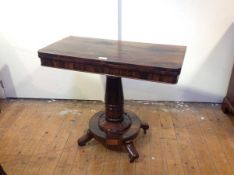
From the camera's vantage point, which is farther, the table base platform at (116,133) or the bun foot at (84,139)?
the bun foot at (84,139)

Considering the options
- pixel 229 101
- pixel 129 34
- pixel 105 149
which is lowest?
pixel 105 149

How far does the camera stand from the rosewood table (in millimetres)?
1100

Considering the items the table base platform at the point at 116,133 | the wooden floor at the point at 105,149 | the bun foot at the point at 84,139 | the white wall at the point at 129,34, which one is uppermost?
the white wall at the point at 129,34

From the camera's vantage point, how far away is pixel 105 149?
5.18 feet

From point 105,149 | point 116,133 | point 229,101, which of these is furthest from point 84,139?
point 229,101

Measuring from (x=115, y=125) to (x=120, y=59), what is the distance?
0.51 metres

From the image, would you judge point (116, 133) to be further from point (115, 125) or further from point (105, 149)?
point (105, 149)

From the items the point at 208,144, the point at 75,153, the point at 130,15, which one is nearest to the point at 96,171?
the point at 75,153

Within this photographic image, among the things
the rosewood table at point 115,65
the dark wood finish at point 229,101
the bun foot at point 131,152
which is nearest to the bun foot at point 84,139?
the rosewood table at point 115,65

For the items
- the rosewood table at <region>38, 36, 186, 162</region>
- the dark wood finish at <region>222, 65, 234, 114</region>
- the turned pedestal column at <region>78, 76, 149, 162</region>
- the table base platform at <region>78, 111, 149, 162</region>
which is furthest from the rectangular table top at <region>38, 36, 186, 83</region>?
the dark wood finish at <region>222, 65, 234, 114</region>

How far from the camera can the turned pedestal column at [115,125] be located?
4.66ft

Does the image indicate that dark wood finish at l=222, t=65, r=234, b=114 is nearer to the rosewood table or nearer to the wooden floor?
the wooden floor

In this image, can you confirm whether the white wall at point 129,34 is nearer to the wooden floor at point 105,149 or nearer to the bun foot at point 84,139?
the wooden floor at point 105,149

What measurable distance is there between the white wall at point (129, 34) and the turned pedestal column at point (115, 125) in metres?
0.62
